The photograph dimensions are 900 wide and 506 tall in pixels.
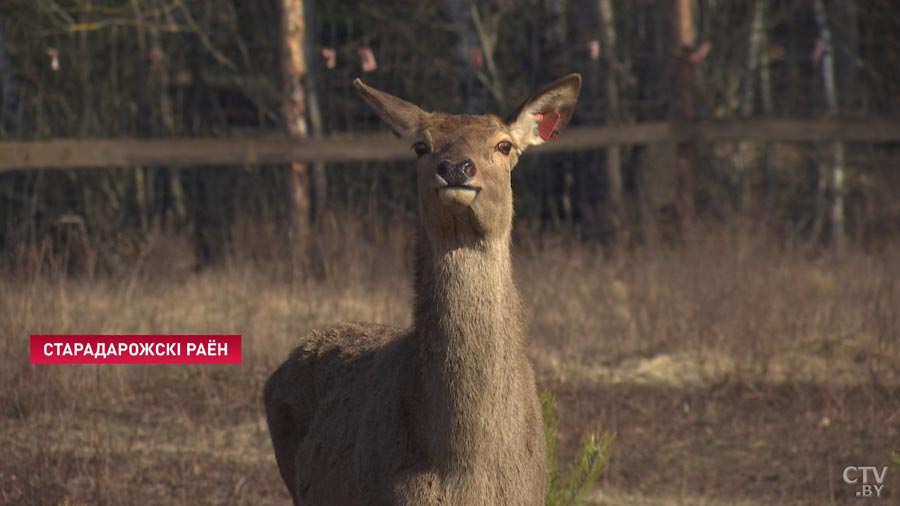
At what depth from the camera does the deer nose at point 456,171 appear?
452 centimetres

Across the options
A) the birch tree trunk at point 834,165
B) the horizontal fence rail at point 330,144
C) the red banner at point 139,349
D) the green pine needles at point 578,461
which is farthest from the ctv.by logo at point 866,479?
the birch tree trunk at point 834,165

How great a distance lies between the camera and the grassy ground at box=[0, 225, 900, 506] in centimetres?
734

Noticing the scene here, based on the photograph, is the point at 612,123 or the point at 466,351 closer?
the point at 466,351

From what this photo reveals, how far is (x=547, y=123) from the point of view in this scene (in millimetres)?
5289

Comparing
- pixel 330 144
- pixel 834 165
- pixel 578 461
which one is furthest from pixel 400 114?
pixel 834 165

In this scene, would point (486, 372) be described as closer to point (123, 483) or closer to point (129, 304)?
point (123, 483)

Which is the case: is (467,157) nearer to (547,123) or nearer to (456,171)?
(456,171)

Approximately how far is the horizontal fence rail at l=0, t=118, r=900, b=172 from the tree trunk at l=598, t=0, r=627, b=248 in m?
0.61

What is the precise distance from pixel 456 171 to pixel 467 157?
0.35 feet

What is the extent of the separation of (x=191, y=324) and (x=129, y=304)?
1.89 feet

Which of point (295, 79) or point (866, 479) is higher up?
point (295, 79)

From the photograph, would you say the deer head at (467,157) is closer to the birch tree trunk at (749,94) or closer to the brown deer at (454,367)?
the brown deer at (454,367)

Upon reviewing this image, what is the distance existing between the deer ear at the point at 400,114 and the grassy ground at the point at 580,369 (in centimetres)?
260

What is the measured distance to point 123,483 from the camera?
23.0 feet
